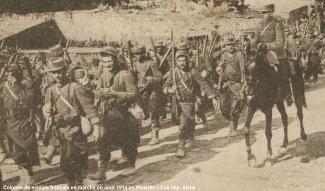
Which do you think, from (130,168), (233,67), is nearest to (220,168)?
(130,168)

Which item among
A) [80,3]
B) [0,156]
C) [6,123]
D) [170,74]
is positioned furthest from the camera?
[80,3]

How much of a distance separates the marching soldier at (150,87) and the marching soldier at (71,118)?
428 centimetres

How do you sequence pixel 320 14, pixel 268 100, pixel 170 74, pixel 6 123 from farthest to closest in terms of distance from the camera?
pixel 320 14 < pixel 170 74 < pixel 268 100 < pixel 6 123

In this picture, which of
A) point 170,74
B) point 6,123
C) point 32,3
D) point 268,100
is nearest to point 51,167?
point 6,123

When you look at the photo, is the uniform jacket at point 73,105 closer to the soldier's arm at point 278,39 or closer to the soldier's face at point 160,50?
the soldier's arm at point 278,39

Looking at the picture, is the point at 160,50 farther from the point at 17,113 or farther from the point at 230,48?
the point at 17,113

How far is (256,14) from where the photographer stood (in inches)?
1315

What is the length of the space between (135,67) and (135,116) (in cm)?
328

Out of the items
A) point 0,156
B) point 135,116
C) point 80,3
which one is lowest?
point 0,156

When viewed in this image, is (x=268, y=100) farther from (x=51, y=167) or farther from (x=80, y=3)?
(x=80, y=3)

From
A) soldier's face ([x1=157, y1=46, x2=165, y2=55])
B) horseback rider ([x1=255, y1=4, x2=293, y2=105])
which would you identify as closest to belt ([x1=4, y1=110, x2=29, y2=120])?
horseback rider ([x1=255, y1=4, x2=293, y2=105])

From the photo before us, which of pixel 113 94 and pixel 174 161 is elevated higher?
pixel 113 94

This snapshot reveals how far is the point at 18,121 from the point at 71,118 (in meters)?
1.61

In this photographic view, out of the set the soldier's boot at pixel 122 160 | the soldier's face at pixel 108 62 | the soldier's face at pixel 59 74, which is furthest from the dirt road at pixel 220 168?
the soldier's face at pixel 59 74
